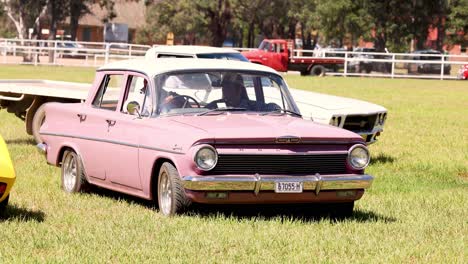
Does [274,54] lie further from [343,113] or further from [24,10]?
[343,113]

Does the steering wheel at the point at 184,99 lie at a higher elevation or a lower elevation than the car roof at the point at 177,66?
lower

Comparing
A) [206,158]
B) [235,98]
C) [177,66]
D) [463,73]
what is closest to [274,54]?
[463,73]

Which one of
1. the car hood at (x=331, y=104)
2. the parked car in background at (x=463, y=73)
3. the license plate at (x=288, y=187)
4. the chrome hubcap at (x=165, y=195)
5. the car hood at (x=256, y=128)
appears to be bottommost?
the parked car in background at (x=463, y=73)

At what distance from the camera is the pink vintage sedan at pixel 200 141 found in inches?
372

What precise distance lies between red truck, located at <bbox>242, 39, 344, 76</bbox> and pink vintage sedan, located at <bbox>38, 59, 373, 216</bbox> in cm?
4134

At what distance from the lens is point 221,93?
1099 cm

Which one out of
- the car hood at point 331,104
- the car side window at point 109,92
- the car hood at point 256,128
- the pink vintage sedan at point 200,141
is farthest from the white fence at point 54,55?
the car hood at point 256,128

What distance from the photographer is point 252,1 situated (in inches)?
3420

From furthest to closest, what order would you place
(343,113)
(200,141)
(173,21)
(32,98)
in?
(173,21) → (32,98) → (343,113) → (200,141)

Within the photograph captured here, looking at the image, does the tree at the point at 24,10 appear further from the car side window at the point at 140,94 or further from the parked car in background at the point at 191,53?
the car side window at the point at 140,94

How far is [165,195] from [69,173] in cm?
222

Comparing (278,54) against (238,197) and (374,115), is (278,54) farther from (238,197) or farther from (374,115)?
(238,197)

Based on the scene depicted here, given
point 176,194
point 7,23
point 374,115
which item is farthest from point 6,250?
point 7,23

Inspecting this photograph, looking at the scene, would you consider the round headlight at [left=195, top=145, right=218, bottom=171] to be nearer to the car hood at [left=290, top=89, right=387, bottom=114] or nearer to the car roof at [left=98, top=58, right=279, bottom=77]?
the car roof at [left=98, top=58, right=279, bottom=77]
